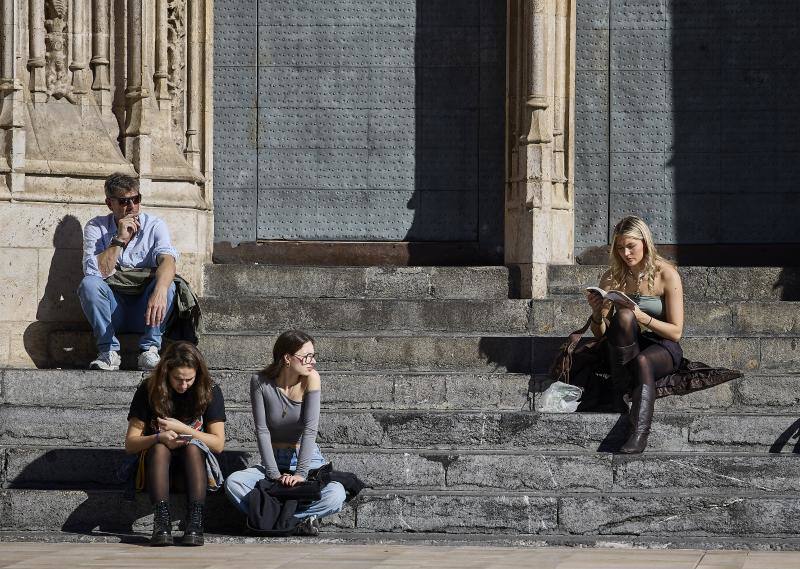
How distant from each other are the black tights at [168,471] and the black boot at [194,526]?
0.16 feet

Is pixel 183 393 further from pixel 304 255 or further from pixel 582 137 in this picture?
pixel 582 137

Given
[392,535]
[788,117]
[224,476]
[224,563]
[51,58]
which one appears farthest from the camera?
[788,117]

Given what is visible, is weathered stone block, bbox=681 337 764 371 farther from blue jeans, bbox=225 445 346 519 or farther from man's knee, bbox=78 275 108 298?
man's knee, bbox=78 275 108 298

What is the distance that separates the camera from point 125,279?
10148mm

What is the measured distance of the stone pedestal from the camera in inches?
417

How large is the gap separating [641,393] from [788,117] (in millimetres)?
4617

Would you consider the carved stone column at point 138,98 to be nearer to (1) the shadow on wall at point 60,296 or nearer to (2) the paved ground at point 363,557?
(1) the shadow on wall at point 60,296

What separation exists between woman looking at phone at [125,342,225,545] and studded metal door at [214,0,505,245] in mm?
4370

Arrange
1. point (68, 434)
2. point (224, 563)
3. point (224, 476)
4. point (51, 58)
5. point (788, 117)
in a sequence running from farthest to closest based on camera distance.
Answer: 1. point (788, 117)
2. point (51, 58)
3. point (68, 434)
4. point (224, 476)
5. point (224, 563)

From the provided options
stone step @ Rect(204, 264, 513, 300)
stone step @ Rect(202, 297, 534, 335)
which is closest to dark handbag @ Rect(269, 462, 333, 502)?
stone step @ Rect(202, 297, 534, 335)

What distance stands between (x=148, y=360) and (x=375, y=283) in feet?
7.55

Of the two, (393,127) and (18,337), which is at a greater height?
(393,127)

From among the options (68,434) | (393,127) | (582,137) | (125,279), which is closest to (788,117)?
(582,137)

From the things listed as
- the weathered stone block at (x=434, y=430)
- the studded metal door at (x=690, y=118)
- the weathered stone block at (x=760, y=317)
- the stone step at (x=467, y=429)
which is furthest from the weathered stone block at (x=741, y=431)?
the studded metal door at (x=690, y=118)
